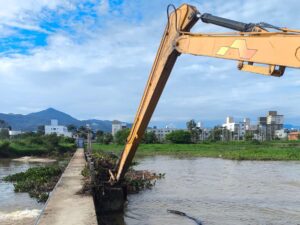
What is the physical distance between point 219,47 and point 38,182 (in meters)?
14.4

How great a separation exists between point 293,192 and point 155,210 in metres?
7.61

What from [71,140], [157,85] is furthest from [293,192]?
[71,140]

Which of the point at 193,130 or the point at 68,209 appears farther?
the point at 193,130

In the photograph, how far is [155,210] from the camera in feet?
46.0

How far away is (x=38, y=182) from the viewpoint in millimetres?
19266

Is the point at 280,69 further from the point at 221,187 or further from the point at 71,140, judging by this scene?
the point at 71,140

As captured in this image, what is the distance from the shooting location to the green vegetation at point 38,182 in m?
A: 16.6

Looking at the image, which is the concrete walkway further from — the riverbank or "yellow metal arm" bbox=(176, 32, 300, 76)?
the riverbank

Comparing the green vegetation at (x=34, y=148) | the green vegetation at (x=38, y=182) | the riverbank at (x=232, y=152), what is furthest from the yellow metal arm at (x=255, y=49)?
the green vegetation at (x=34, y=148)

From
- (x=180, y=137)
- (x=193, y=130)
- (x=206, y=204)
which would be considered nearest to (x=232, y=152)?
(x=180, y=137)

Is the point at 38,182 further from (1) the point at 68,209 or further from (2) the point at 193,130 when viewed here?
(2) the point at 193,130

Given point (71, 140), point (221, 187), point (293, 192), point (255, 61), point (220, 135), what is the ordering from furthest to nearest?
point (220, 135) < point (71, 140) < point (221, 187) < point (293, 192) < point (255, 61)

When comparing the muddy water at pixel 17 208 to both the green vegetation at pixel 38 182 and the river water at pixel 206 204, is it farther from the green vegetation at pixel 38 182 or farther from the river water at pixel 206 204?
the green vegetation at pixel 38 182

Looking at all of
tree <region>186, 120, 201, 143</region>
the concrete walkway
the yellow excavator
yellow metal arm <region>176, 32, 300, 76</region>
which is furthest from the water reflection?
tree <region>186, 120, 201, 143</region>
